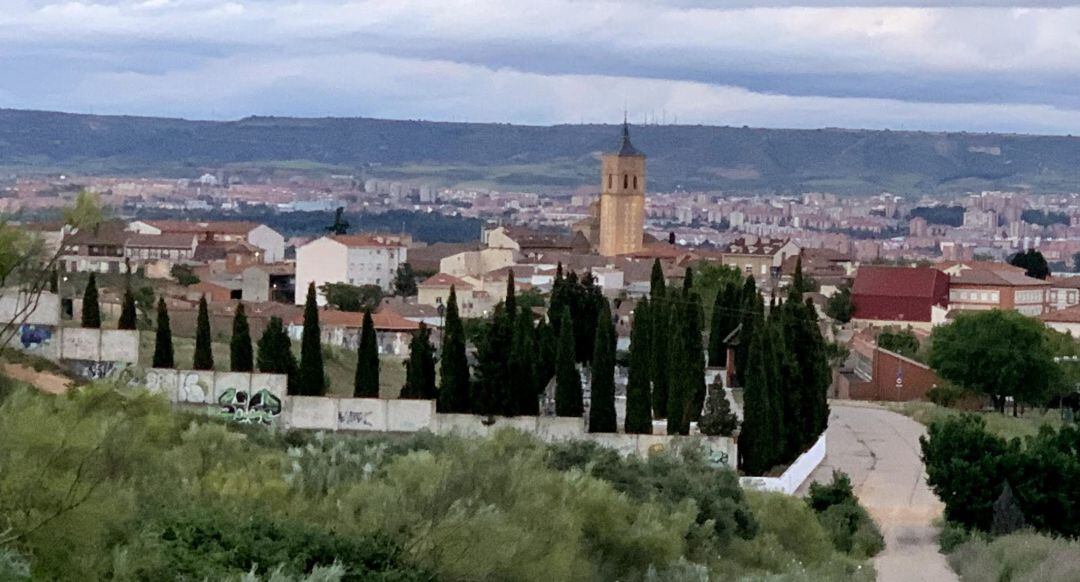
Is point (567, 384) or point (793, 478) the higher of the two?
point (567, 384)

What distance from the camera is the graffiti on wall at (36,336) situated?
27634mm

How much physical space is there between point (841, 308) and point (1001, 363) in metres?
32.8

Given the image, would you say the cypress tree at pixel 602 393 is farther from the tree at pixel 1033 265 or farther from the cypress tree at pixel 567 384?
the tree at pixel 1033 265

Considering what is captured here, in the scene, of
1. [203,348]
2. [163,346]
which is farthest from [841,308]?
[163,346]

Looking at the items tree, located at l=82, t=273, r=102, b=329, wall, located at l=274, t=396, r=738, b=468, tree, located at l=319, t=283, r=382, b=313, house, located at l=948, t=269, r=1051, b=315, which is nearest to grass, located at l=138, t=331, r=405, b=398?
tree, located at l=82, t=273, r=102, b=329

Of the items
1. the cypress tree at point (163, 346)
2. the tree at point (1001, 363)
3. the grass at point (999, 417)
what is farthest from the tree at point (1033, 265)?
the cypress tree at point (163, 346)

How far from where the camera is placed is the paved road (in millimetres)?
22219

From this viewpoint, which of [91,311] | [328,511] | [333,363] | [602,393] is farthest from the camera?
[333,363]

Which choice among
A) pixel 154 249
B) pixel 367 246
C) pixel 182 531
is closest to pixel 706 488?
pixel 182 531

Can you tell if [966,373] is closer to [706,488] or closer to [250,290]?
[706,488]

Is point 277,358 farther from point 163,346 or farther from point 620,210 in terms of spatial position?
point 620,210

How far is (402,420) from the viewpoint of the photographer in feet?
90.2

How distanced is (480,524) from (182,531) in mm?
1829

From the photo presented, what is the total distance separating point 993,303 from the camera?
8425cm
